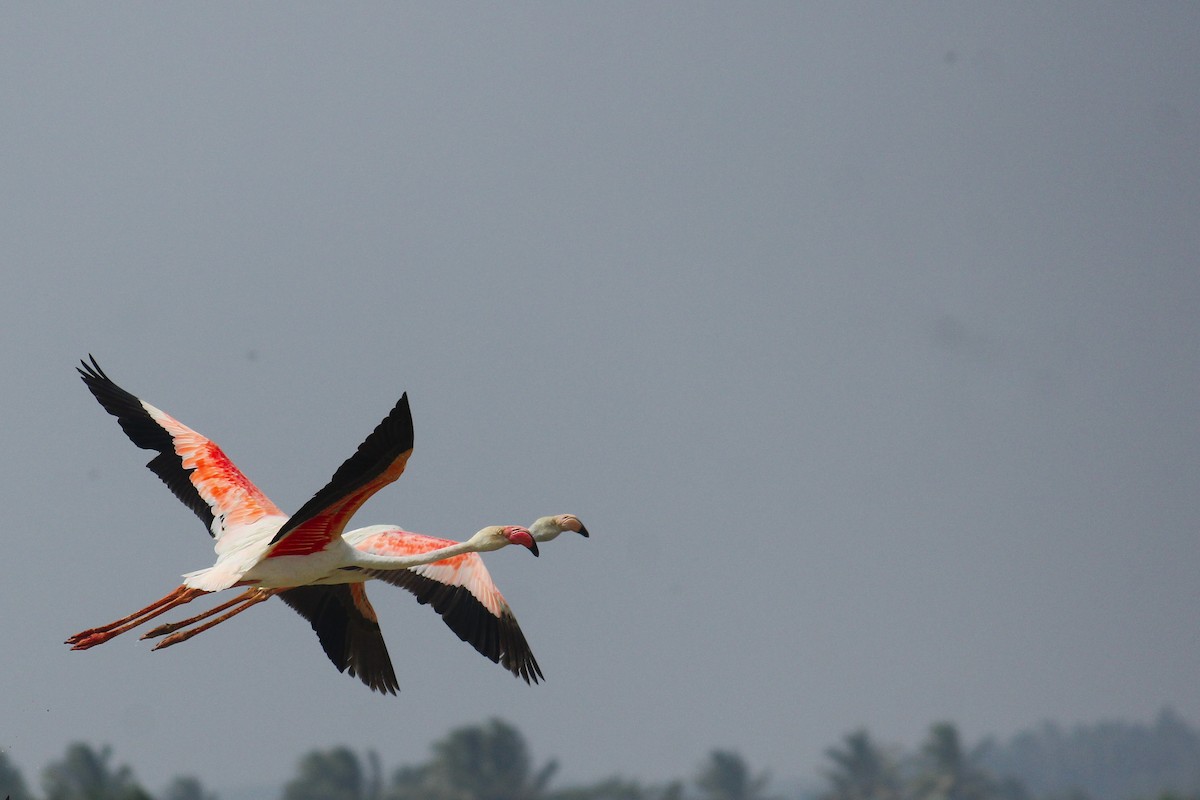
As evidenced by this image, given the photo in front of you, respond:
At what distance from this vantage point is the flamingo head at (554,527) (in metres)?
15.2

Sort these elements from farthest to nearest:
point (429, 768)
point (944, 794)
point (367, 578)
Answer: point (944, 794), point (429, 768), point (367, 578)

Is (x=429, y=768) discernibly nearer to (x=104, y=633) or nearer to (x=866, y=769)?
(x=866, y=769)

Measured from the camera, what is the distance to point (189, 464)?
18.7 meters

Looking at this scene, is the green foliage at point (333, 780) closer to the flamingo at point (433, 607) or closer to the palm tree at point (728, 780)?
the palm tree at point (728, 780)

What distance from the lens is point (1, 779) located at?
61.1m

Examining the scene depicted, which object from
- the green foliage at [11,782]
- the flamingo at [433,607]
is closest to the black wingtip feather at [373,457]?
the flamingo at [433,607]

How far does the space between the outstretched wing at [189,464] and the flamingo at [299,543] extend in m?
0.01

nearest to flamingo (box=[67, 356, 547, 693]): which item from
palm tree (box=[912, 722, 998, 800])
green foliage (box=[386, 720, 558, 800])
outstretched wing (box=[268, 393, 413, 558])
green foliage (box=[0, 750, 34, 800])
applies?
A: outstretched wing (box=[268, 393, 413, 558])

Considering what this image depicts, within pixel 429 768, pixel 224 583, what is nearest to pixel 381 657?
pixel 224 583

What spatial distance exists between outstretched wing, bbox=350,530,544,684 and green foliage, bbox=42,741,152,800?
5039 cm

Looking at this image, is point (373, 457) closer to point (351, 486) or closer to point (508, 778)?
point (351, 486)

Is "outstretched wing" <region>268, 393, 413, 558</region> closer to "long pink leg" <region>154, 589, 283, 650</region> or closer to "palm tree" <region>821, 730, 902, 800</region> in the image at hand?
"long pink leg" <region>154, 589, 283, 650</region>

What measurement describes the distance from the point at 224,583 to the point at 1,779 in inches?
1964

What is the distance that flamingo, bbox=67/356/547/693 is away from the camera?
1489 centimetres
